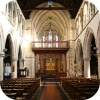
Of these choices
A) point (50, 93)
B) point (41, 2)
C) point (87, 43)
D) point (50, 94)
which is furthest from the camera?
point (41, 2)

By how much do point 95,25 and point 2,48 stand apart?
7.16 meters

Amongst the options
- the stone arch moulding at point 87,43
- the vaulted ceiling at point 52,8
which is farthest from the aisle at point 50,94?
the vaulted ceiling at point 52,8

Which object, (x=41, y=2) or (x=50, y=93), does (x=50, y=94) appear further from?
(x=41, y=2)

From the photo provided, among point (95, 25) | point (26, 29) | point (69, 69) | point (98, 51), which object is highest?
point (26, 29)

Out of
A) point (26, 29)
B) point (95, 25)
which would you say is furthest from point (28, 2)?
point (95, 25)

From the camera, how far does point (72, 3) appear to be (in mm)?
24406

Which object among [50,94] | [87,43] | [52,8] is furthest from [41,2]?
[50,94]

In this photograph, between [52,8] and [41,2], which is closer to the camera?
[52,8]

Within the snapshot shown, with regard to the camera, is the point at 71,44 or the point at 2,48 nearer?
the point at 2,48

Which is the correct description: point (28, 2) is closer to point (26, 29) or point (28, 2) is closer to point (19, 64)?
point (26, 29)

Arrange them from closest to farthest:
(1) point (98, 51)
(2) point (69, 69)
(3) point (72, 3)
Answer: (1) point (98, 51)
(3) point (72, 3)
(2) point (69, 69)

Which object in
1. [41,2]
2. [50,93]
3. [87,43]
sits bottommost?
[50,93]

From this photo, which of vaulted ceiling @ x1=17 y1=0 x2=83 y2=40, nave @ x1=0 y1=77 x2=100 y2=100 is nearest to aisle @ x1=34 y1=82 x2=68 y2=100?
nave @ x1=0 y1=77 x2=100 y2=100

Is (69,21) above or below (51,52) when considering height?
above
